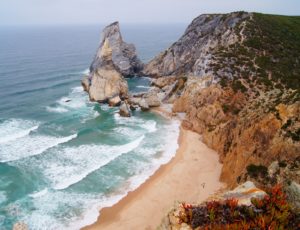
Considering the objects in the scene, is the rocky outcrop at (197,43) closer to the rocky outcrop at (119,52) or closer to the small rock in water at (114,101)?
the rocky outcrop at (119,52)

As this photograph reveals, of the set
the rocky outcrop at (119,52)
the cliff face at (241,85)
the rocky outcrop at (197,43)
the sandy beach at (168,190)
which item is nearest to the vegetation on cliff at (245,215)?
the sandy beach at (168,190)

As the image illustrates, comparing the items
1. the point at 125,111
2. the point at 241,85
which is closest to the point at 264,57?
the point at 241,85

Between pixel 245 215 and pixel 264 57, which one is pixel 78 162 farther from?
pixel 264 57

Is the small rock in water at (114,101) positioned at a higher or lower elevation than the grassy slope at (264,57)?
lower


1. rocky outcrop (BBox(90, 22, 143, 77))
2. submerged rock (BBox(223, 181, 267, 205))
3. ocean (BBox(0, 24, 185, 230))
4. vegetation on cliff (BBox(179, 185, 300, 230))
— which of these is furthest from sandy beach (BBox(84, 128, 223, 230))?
rocky outcrop (BBox(90, 22, 143, 77))

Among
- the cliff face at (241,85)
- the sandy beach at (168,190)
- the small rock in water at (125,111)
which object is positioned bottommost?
the sandy beach at (168,190)
